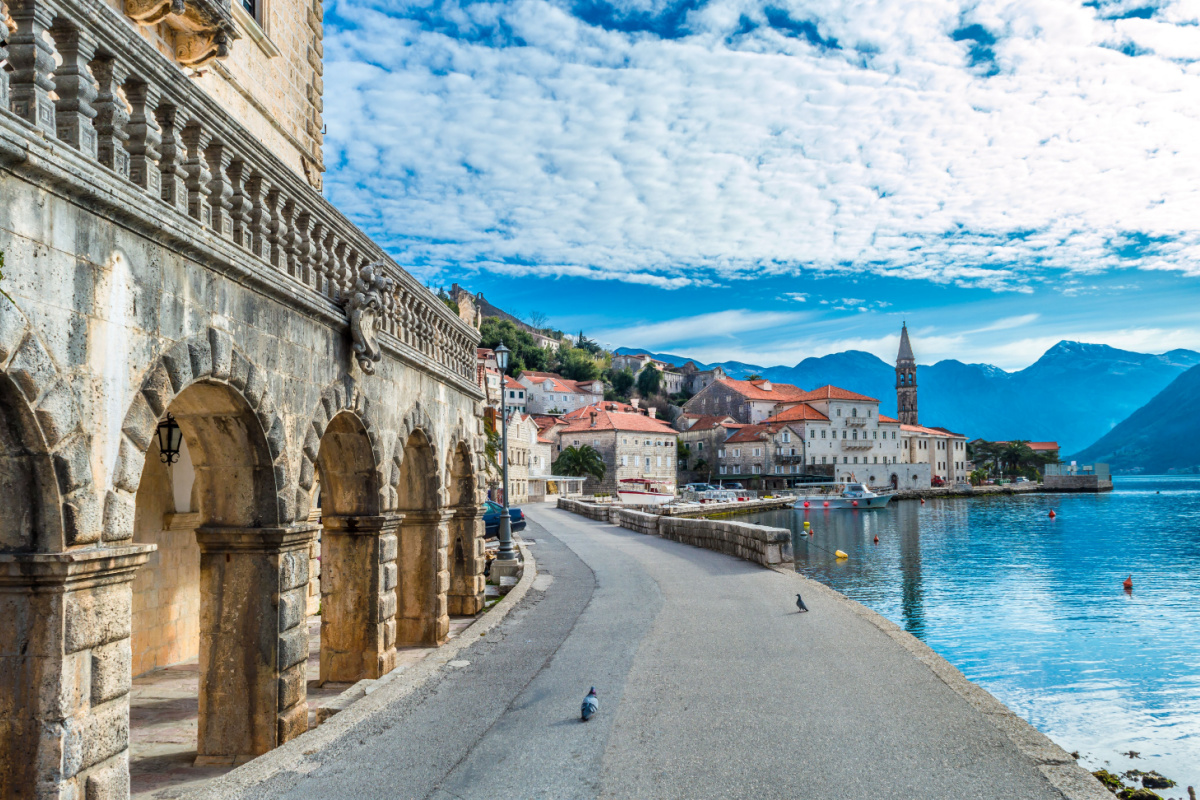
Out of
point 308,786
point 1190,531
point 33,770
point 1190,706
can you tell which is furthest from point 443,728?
point 1190,531

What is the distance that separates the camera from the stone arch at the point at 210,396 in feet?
15.3

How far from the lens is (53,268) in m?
4.11

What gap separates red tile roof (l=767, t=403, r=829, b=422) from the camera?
3839 inches

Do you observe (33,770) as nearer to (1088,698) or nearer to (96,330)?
(96,330)

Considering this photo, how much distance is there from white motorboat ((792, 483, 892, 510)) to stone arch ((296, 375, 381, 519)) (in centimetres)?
6801

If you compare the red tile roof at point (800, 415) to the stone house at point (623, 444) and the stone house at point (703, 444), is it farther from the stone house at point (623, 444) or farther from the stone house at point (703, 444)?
the stone house at point (623, 444)

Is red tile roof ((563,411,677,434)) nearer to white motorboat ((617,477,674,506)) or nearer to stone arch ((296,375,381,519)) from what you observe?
white motorboat ((617,477,674,506))

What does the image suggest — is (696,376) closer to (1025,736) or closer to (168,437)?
(168,437)

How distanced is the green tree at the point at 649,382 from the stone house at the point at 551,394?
15167 millimetres

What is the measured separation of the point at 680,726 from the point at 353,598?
433cm

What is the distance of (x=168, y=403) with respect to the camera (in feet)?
16.8

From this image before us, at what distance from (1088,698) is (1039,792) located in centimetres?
950

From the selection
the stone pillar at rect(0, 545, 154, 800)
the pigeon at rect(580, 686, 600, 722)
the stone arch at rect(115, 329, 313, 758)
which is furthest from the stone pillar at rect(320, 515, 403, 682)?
the stone pillar at rect(0, 545, 154, 800)

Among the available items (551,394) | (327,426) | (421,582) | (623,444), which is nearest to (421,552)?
(421,582)
